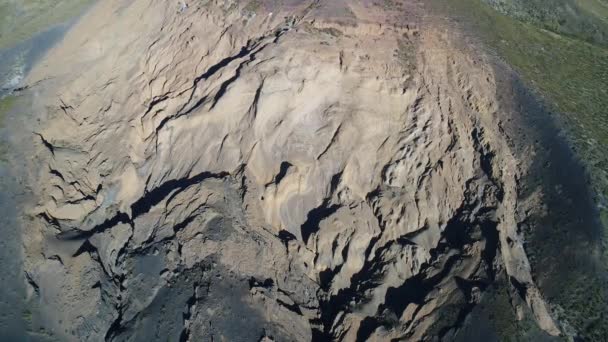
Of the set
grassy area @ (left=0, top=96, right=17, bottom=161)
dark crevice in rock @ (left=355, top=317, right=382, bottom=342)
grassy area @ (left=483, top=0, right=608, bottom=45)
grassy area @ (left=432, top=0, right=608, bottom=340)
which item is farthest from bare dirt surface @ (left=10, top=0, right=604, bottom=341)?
grassy area @ (left=483, top=0, right=608, bottom=45)

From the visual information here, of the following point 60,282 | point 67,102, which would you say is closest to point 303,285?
point 60,282

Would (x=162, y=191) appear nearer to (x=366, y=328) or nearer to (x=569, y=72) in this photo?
(x=366, y=328)

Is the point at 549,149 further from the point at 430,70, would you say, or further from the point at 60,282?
the point at 60,282

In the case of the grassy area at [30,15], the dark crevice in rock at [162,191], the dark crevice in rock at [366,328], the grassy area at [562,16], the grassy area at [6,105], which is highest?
the grassy area at [562,16]

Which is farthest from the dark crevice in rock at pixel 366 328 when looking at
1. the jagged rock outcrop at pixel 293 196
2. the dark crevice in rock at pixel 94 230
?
the dark crevice in rock at pixel 94 230

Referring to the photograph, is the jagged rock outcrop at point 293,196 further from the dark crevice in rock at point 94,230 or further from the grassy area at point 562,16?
the grassy area at point 562,16
